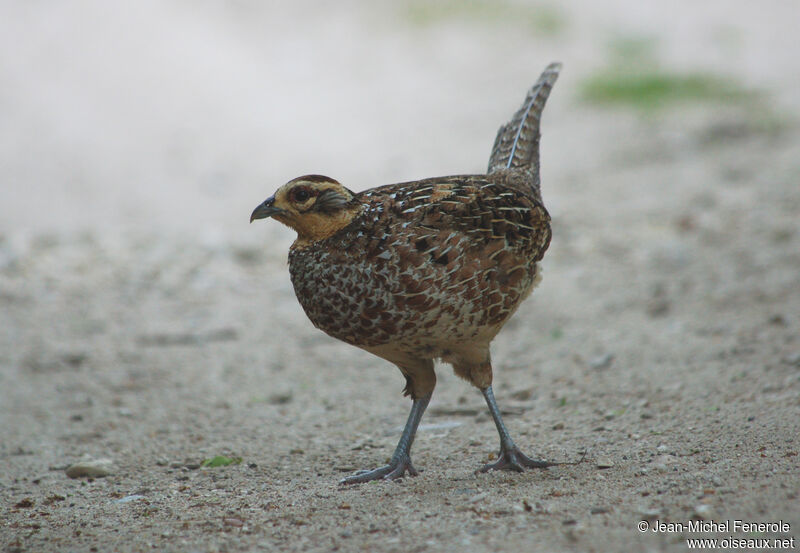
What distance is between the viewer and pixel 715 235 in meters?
8.55

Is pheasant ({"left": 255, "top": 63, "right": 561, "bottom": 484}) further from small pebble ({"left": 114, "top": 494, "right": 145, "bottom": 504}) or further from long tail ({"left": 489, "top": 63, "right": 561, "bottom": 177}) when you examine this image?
small pebble ({"left": 114, "top": 494, "right": 145, "bottom": 504})

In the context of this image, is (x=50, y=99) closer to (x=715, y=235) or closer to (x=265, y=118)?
(x=265, y=118)

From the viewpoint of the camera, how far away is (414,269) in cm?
421

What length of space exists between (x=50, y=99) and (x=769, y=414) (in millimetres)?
10320

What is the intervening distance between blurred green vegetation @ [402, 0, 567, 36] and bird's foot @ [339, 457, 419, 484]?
44.1 ft

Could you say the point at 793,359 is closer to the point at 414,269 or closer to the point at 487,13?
the point at 414,269

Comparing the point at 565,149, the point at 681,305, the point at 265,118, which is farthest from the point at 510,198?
the point at 265,118

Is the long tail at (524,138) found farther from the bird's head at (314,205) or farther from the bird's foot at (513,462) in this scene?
the bird's foot at (513,462)

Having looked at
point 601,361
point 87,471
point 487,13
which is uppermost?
point 487,13

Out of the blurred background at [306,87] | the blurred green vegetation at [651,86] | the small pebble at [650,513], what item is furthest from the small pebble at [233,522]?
the blurred green vegetation at [651,86]

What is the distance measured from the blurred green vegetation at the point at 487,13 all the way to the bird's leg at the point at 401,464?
13230mm

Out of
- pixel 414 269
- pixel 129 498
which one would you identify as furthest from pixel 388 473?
pixel 129 498

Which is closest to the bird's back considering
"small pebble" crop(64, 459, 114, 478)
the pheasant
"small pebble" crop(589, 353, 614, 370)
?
the pheasant

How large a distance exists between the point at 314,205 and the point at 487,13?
13992 millimetres
